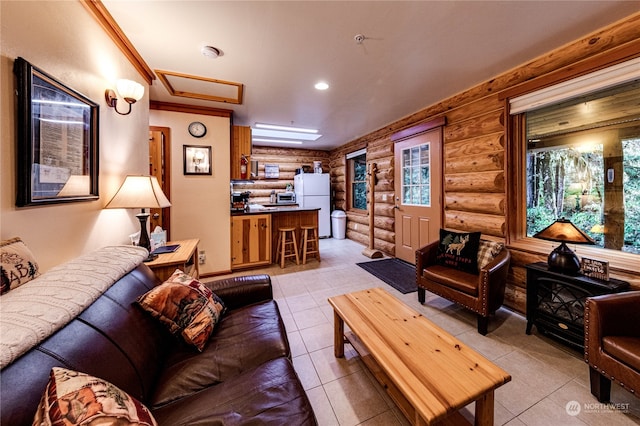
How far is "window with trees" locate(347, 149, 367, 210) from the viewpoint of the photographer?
585 cm

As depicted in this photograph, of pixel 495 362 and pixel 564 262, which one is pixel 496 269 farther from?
pixel 495 362

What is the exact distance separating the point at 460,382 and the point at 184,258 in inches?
81.0

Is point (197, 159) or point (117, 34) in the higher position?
point (117, 34)

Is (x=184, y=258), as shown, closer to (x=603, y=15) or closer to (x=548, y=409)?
(x=548, y=409)

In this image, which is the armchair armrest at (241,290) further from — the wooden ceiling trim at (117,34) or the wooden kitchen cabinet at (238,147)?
the wooden kitchen cabinet at (238,147)

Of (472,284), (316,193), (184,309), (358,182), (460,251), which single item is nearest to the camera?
(184,309)

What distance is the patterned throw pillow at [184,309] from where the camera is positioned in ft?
4.32

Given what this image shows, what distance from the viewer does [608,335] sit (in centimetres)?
141

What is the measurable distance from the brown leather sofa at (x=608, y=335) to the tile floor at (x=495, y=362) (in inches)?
5.8

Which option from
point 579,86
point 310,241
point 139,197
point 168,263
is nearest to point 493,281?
point 579,86

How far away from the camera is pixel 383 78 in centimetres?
268

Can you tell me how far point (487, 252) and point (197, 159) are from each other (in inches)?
151
